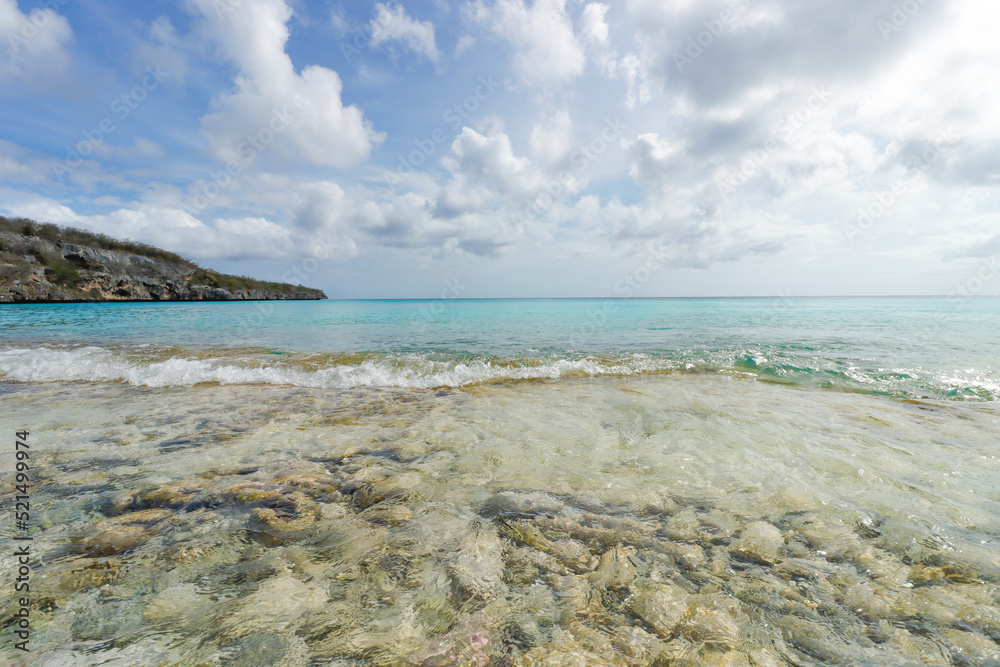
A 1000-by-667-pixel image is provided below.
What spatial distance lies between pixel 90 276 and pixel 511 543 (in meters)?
124

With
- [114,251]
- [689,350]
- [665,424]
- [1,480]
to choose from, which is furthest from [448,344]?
[114,251]

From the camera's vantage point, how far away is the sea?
86.5 inches

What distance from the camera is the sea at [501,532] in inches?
86.5

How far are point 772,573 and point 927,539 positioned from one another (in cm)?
176

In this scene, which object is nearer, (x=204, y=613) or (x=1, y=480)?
(x=204, y=613)

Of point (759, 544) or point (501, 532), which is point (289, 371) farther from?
point (759, 544)

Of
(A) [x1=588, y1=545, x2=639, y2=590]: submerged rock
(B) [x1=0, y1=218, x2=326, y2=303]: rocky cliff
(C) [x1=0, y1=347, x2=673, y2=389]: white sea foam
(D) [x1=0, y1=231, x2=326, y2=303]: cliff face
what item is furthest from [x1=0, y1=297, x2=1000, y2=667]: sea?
(B) [x1=0, y1=218, x2=326, y2=303]: rocky cliff

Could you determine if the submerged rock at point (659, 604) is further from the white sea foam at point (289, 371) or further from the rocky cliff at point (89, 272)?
the rocky cliff at point (89, 272)

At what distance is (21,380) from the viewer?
34.8ft

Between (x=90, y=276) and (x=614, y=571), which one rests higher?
(x=90, y=276)

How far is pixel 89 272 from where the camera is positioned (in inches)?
3351

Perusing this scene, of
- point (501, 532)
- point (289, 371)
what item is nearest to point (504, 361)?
point (289, 371)

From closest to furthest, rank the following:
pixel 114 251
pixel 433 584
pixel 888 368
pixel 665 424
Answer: pixel 433 584 < pixel 665 424 < pixel 888 368 < pixel 114 251

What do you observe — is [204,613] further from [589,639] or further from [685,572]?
[685,572]
